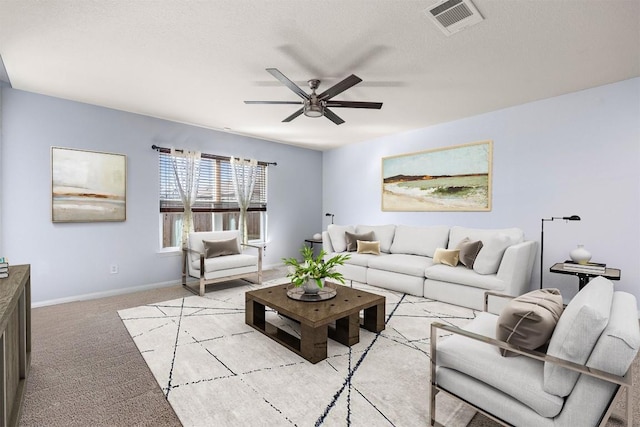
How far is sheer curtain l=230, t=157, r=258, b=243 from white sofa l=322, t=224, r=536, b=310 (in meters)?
1.54

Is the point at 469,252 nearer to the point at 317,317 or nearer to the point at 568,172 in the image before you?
the point at 568,172

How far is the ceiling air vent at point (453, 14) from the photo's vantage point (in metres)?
2.03

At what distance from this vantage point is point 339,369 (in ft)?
7.43

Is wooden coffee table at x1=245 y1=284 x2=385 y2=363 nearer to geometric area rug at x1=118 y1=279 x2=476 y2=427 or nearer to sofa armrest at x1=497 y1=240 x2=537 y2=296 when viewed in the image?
geometric area rug at x1=118 y1=279 x2=476 y2=427

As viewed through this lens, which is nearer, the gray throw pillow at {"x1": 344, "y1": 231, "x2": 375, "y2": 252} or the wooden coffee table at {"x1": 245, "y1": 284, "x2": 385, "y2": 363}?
the wooden coffee table at {"x1": 245, "y1": 284, "x2": 385, "y2": 363}

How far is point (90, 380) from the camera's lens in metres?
2.13

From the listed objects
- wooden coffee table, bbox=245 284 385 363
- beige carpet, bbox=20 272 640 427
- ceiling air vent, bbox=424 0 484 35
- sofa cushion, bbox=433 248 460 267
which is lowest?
beige carpet, bbox=20 272 640 427

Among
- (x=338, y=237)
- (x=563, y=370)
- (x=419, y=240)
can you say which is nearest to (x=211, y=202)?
(x=338, y=237)

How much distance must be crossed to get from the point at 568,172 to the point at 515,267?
1.45m

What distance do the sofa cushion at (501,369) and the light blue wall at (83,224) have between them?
4319 mm

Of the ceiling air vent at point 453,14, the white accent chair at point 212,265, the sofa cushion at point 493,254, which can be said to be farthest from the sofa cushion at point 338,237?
the ceiling air vent at point 453,14

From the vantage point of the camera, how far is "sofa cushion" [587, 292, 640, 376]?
1.13m

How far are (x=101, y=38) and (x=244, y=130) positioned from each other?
2853 mm

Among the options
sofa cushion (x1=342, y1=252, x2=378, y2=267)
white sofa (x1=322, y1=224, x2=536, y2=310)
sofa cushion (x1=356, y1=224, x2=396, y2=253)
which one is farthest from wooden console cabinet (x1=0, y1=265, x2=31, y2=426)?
sofa cushion (x1=356, y1=224, x2=396, y2=253)
